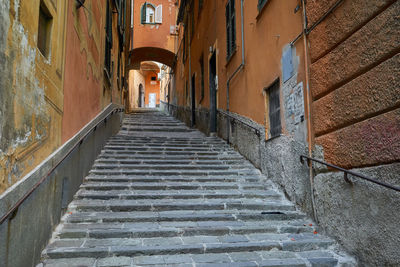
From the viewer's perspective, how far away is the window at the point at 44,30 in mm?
3861

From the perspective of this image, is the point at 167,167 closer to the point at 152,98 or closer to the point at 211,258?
the point at 211,258

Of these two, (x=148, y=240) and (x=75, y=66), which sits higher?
(x=75, y=66)

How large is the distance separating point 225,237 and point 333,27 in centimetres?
285

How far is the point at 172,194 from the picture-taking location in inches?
216

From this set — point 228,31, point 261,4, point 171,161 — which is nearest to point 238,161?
point 171,161

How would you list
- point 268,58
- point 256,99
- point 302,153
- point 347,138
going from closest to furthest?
point 347,138 → point 302,153 → point 268,58 → point 256,99

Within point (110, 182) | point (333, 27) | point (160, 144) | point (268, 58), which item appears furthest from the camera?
point (160, 144)

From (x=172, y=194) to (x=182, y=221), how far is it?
843mm

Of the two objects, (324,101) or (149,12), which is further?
(149,12)

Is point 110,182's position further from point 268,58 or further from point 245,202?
point 268,58

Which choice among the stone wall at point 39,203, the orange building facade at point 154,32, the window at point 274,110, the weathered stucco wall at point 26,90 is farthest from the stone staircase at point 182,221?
the orange building facade at point 154,32

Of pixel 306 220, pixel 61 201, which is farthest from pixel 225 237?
pixel 61 201

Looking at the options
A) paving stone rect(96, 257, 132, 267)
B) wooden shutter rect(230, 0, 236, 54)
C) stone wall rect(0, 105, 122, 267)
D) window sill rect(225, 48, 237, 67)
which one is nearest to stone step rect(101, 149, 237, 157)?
stone wall rect(0, 105, 122, 267)

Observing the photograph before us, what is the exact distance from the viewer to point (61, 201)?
14.9ft
